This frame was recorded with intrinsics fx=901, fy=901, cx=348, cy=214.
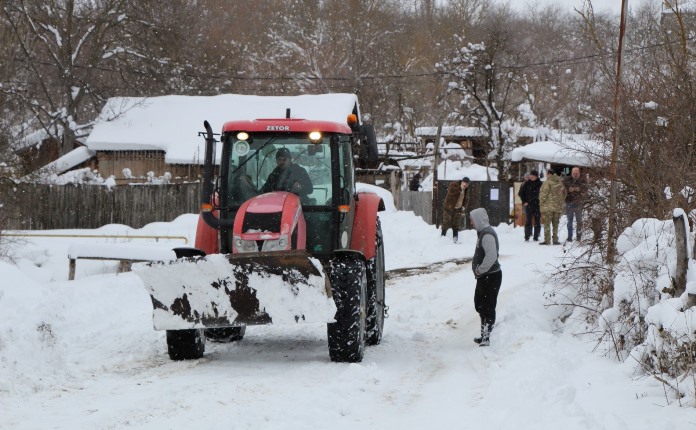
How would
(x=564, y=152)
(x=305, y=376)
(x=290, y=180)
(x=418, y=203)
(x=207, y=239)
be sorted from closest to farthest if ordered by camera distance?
(x=305, y=376)
(x=290, y=180)
(x=207, y=239)
(x=564, y=152)
(x=418, y=203)

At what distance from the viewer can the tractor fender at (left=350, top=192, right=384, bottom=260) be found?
921cm

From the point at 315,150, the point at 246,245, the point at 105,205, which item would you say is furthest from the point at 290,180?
the point at 105,205

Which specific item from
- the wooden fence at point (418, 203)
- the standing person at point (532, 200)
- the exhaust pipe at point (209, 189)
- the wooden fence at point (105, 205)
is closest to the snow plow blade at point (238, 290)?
the exhaust pipe at point (209, 189)

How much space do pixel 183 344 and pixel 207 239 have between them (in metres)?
1.18

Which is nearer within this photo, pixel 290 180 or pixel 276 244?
pixel 276 244

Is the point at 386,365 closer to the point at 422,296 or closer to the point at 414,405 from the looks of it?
the point at 414,405

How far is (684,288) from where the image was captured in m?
6.51

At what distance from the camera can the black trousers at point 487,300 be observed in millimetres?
9711

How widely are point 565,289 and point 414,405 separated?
12.7 feet

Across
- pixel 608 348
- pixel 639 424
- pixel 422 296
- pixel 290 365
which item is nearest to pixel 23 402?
pixel 290 365

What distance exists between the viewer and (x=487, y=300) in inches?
383

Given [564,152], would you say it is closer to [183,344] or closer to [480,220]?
[480,220]

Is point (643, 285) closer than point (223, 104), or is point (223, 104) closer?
point (643, 285)

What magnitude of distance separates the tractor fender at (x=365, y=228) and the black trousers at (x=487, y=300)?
4.43ft
